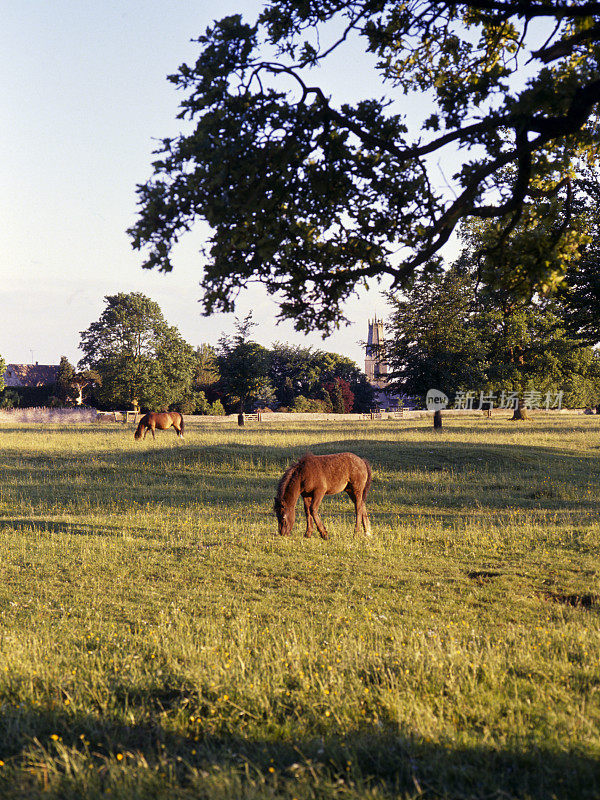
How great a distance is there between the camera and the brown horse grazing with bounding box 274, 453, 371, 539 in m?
14.9

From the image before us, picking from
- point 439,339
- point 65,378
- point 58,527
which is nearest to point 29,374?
point 65,378

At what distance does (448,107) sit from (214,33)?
3455 millimetres

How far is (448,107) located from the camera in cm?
901

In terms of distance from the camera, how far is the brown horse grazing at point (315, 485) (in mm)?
14852

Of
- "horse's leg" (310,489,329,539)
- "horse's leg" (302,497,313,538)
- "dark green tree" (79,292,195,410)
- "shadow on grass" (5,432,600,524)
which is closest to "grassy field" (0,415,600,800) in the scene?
"horse's leg" (310,489,329,539)

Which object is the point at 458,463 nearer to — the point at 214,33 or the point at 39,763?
the point at 214,33

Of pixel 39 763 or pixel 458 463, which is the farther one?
pixel 458 463

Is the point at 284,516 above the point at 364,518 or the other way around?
above

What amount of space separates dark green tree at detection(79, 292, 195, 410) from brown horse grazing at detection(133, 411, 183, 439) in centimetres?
2444

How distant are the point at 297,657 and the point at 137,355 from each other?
70926 millimetres

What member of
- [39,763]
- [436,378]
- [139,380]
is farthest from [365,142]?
[139,380]

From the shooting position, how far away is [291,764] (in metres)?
4.79

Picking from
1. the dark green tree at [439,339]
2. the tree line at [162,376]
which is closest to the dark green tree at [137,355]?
the tree line at [162,376]

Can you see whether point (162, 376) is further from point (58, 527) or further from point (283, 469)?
point (58, 527)
